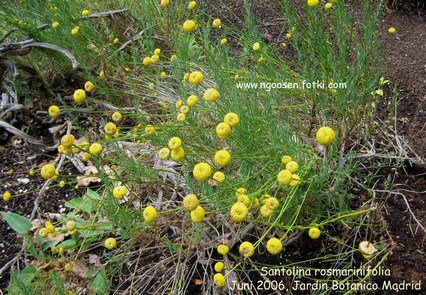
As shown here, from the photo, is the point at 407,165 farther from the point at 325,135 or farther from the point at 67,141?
the point at 67,141

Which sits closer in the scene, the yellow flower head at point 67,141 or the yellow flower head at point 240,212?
the yellow flower head at point 240,212

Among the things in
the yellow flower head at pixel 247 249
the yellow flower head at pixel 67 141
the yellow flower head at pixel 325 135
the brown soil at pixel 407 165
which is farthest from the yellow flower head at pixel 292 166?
the yellow flower head at pixel 67 141

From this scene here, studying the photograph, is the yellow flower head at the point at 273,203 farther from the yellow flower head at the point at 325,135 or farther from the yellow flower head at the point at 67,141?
the yellow flower head at the point at 67,141

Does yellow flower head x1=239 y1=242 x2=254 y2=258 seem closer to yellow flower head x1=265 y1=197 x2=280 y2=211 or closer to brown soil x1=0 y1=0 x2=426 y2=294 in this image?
yellow flower head x1=265 y1=197 x2=280 y2=211

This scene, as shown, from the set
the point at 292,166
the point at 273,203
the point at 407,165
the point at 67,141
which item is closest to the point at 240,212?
the point at 273,203

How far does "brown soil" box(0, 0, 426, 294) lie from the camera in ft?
4.68

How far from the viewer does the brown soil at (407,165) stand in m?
1.43

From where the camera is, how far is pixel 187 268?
144 cm

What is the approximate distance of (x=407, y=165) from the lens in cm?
170

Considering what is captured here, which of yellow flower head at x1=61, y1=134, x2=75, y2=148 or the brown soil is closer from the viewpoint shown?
yellow flower head at x1=61, y1=134, x2=75, y2=148

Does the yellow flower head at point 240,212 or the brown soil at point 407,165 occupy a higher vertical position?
the yellow flower head at point 240,212

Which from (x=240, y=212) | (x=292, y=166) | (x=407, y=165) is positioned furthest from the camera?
(x=407, y=165)

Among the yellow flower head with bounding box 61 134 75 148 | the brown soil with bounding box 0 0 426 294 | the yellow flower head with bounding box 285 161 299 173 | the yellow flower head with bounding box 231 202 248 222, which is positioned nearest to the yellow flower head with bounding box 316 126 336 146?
the yellow flower head with bounding box 285 161 299 173

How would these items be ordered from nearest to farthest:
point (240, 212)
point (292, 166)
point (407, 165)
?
point (240, 212) → point (292, 166) → point (407, 165)
